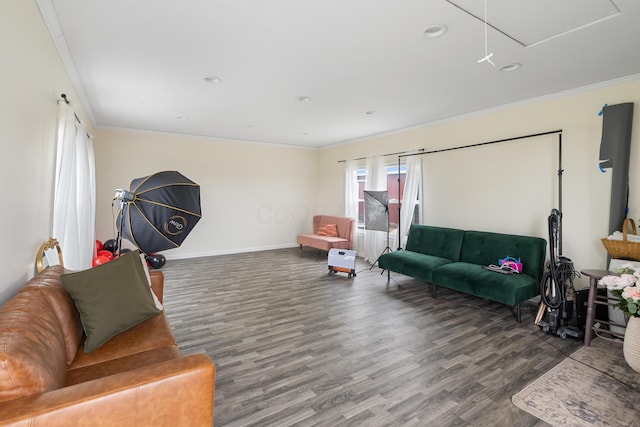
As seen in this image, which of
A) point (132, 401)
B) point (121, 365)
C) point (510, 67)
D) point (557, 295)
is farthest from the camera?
point (557, 295)

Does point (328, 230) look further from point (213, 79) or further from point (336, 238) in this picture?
point (213, 79)

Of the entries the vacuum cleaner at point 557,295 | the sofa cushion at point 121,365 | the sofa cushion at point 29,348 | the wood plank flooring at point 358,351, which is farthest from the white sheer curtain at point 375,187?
the sofa cushion at point 29,348

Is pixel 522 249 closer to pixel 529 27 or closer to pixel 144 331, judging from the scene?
pixel 529 27

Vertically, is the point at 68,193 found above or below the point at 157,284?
above

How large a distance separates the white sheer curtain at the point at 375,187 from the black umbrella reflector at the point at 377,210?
0.44 meters

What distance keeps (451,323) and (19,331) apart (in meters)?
3.41

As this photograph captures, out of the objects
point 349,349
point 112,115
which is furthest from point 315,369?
point 112,115

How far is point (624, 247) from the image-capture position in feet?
9.50

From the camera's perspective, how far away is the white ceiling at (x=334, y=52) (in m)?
2.12

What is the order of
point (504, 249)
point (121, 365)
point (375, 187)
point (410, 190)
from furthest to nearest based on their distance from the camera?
1. point (375, 187)
2. point (410, 190)
3. point (504, 249)
4. point (121, 365)

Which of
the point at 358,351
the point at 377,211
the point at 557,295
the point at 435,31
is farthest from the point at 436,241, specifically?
the point at 435,31

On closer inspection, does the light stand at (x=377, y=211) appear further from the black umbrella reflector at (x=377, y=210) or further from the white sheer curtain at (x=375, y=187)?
the white sheer curtain at (x=375, y=187)

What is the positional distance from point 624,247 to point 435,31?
2.65 metres

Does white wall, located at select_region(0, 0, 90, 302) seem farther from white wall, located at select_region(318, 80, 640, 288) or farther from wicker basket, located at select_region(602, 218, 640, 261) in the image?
white wall, located at select_region(318, 80, 640, 288)
